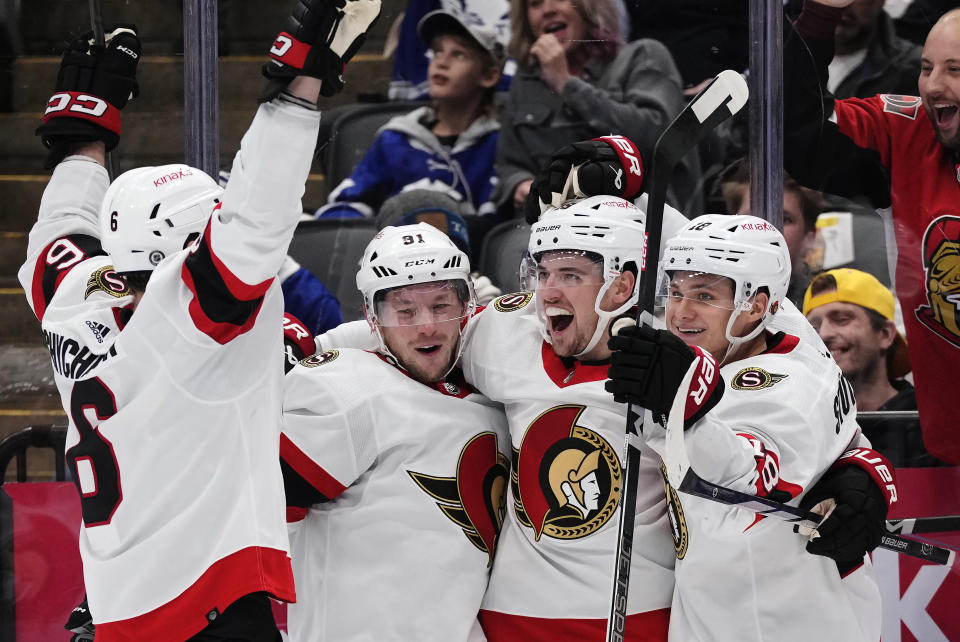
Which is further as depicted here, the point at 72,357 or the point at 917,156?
the point at 917,156

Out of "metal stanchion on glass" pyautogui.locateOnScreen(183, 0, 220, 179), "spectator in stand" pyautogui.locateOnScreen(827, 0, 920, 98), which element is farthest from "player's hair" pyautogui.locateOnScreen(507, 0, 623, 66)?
"metal stanchion on glass" pyautogui.locateOnScreen(183, 0, 220, 179)

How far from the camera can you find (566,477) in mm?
2256

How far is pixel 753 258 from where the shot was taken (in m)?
2.24

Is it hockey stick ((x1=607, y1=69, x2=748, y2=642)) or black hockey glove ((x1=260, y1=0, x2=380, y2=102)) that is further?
hockey stick ((x1=607, y1=69, x2=748, y2=642))

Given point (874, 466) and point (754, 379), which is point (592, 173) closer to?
point (754, 379)

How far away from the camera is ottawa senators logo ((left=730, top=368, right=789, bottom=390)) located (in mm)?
2133

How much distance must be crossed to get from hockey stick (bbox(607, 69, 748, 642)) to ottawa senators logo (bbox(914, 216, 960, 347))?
1263 millimetres

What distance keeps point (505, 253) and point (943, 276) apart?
3.80 feet

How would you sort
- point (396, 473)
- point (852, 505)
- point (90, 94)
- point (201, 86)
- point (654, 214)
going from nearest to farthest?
1. point (654, 214)
2. point (852, 505)
3. point (396, 473)
4. point (90, 94)
5. point (201, 86)

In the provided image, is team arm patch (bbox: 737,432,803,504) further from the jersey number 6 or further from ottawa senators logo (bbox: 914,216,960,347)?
ottawa senators logo (bbox: 914,216,960,347)

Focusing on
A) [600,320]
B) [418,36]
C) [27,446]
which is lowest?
[27,446]

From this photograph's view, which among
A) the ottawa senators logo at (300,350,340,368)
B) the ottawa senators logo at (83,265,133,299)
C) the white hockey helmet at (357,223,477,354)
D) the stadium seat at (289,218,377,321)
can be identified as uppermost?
the white hockey helmet at (357,223,477,354)

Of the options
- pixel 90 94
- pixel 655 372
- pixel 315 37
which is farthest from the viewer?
pixel 90 94

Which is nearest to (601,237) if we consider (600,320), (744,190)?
(600,320)
